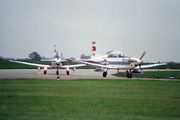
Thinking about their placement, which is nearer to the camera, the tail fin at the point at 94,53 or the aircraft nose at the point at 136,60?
the aircraft nose at the point at 136,60

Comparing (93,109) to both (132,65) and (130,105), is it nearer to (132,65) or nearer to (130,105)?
(130,105)

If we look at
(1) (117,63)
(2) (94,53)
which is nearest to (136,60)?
(1) (117,63)

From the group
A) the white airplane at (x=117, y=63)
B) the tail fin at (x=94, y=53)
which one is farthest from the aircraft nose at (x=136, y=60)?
the tail fin at (x=94, y=53)

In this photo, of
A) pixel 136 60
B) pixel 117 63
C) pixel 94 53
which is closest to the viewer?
pixel 136 60

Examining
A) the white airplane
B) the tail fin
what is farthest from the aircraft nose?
the tail fin

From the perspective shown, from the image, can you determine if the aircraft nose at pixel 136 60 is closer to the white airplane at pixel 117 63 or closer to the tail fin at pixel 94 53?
A: the white airplane at pixel 117 63

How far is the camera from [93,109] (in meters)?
9.94

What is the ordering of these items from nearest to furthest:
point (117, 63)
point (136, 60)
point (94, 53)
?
1. point (136, 60)
2. point (117, 63)
3. point (94, 53)

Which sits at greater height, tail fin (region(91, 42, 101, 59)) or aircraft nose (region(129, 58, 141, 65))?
tail fin (region(91, 42, 101, 59))

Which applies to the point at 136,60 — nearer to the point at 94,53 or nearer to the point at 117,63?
the point at 117,63

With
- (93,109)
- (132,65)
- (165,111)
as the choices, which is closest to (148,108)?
(165,111)

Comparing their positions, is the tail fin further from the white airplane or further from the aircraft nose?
the aircraft nose

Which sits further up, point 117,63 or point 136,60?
point 136,60

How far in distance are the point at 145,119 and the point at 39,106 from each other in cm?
428
